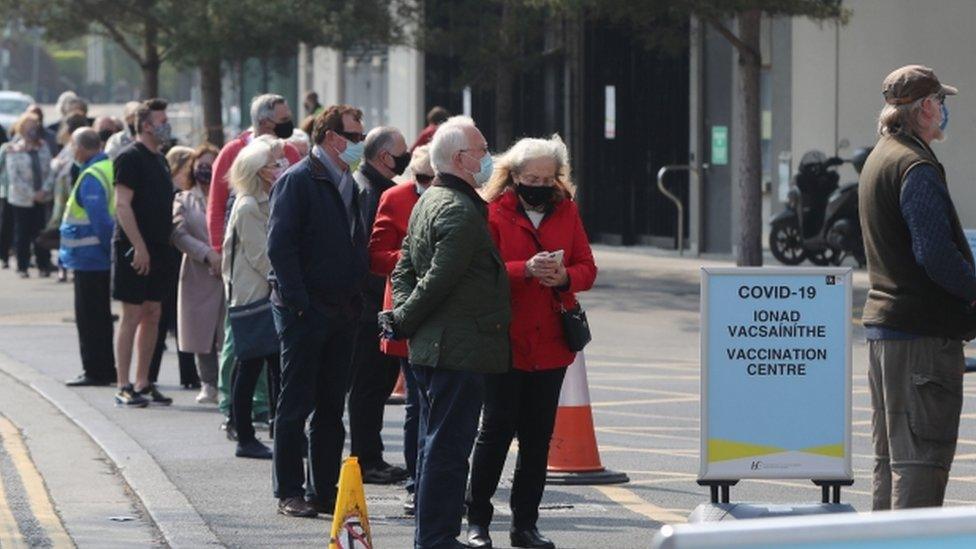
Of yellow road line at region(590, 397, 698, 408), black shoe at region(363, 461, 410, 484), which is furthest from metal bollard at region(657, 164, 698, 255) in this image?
black shoe at region(363, 461, 410, 484)

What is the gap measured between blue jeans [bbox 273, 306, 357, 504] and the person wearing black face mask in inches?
32.5

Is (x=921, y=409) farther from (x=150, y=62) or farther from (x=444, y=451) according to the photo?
(x=150, y=62)

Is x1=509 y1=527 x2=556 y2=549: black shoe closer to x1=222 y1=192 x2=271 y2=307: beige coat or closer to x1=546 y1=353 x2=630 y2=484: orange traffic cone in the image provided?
x1=546 y1=353 x2=630 y2=484: orange traffic cone

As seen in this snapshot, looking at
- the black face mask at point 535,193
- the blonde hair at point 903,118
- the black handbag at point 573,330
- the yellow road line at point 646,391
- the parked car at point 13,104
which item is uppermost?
the parked car at point 13,104

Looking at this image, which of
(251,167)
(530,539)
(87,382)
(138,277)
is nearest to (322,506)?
(530,539)

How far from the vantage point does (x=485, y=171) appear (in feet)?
26.1

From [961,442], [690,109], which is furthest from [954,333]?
[690,109]

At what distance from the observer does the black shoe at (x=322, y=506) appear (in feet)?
28.8

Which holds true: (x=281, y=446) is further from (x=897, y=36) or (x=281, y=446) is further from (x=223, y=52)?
(x=223, y=52)

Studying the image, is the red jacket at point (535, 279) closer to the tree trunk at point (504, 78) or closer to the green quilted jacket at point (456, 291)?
the green quilted jacket at point (456, 291)

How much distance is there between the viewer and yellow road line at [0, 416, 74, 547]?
8.42 meters

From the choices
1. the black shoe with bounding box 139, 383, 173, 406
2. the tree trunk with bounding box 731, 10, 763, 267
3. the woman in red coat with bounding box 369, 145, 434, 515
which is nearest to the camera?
the woman in red coat with bounding box 369, 145, 434, 515

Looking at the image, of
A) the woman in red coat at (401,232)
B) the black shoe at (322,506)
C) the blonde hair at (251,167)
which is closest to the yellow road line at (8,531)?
the black shoe at (322,506)

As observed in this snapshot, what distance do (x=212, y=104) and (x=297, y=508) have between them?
2326cm
